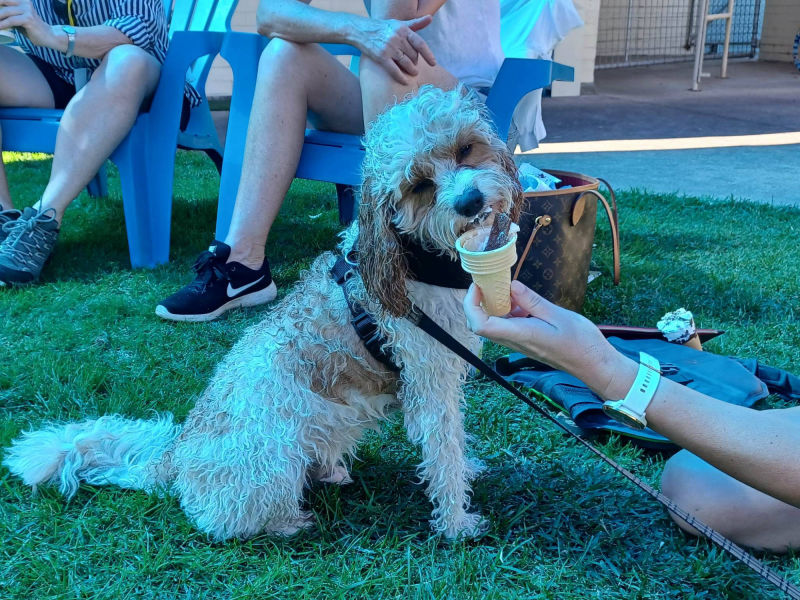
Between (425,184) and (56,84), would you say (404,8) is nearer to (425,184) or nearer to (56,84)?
(425,184)

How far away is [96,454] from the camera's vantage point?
252cm

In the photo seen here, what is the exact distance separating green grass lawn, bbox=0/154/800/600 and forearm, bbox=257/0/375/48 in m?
1.51

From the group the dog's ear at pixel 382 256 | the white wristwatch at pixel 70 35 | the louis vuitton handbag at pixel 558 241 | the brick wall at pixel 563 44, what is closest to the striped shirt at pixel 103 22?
the white wristwatch at pixel 70 35

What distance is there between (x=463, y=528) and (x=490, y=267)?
1059 millimetres

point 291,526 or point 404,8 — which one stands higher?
point 404,8

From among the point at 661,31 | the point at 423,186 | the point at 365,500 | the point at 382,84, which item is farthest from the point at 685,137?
the point at 661,31

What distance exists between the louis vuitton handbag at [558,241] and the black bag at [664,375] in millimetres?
399

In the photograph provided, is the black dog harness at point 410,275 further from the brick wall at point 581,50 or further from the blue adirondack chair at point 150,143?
the brick wall at point 581,50

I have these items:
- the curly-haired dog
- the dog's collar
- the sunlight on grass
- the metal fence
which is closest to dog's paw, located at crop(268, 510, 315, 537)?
the curly-haired dog

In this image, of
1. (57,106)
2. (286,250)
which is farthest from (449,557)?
(57,106)

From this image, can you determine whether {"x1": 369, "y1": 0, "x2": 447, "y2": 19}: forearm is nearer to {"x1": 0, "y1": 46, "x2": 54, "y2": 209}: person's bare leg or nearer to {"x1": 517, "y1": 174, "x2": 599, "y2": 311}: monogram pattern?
{"x1": 517, "y1": 174, "x2": 599, "y2": 311}: monogram pattern

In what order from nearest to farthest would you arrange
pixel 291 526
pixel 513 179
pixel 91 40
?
1. pixel 513 179
2. pixel 291 526
3. pixel 91 40

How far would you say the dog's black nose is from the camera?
6.48 feet

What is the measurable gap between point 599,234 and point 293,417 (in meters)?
3.84
